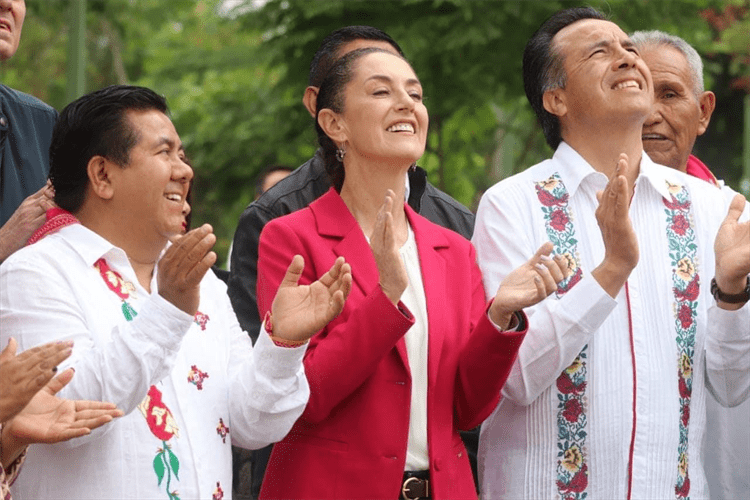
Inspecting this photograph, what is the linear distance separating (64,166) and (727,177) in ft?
57.6

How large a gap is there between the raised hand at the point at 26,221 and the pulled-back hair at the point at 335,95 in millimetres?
986

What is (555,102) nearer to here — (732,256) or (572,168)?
(572,168)

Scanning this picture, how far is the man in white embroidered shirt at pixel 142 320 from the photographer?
3561 mm

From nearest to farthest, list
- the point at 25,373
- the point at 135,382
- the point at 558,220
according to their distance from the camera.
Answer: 1. the point at 25,373
2. the point at 135,382
3. the point at 558,220

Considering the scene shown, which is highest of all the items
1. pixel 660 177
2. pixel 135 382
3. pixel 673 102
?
pixel 673 102

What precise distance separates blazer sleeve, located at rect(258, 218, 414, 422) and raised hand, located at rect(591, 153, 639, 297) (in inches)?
25.9

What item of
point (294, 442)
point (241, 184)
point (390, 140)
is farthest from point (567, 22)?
point (241, 184)

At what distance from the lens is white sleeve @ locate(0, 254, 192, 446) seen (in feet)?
11.5

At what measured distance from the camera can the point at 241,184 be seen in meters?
13.7

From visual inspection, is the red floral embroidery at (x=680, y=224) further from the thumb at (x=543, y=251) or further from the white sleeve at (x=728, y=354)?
the thumb at (x=543, y=251)

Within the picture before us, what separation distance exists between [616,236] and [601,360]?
449mm

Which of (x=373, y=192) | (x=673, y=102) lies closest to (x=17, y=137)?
(x=373, y=192)

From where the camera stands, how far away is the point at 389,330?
3.87m

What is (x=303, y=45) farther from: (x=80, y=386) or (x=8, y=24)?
(x=80, y=386)
